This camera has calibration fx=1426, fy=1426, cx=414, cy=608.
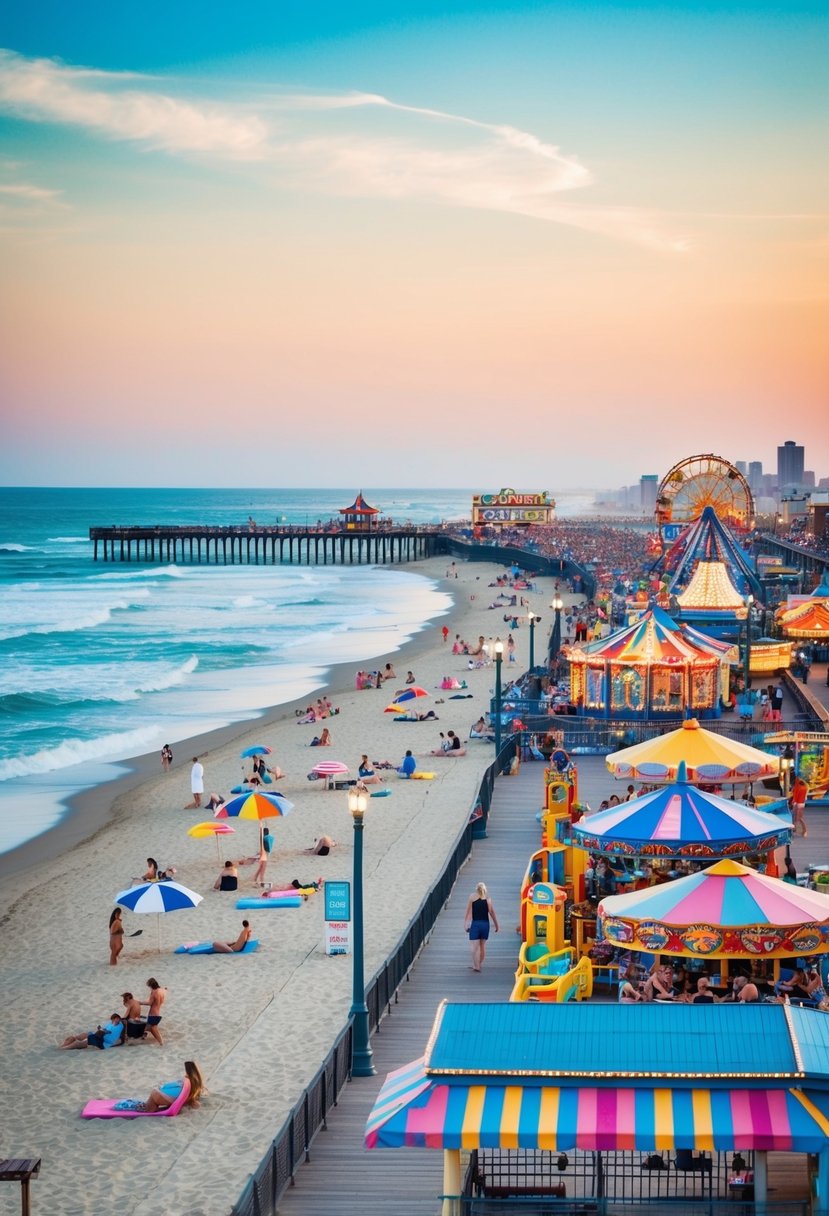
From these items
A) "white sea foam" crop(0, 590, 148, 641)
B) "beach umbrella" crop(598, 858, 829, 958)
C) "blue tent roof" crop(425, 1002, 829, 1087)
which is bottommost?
"white sea foam" crop(0, 590, 148, 641)

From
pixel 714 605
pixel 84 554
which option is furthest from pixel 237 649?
pixel 84 554

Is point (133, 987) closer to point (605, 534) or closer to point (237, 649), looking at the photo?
point (237, 649)

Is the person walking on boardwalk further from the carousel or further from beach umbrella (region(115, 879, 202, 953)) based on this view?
the carousel

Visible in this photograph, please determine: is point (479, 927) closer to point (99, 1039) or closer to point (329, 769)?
point (99, 1039)

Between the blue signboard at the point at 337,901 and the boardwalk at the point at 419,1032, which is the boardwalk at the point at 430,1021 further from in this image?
the blue signboard at the point at 337,901

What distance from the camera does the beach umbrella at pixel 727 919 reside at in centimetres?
1312

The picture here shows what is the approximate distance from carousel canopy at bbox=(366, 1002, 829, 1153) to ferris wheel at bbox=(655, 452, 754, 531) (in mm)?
52068

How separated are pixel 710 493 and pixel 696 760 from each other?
41768mm

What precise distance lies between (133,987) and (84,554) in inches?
4858

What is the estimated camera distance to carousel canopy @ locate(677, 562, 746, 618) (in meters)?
41.3

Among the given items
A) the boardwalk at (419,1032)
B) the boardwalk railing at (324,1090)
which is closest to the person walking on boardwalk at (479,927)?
the boardwalk at (419,1032)

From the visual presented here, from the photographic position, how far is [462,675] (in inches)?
1855

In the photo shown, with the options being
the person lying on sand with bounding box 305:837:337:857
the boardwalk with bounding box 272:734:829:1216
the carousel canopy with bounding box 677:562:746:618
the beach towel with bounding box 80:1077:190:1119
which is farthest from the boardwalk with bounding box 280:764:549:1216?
the carousel canopy with bounding box 677:562:746:618

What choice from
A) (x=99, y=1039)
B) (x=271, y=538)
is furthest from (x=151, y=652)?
(x=271, y=538)
